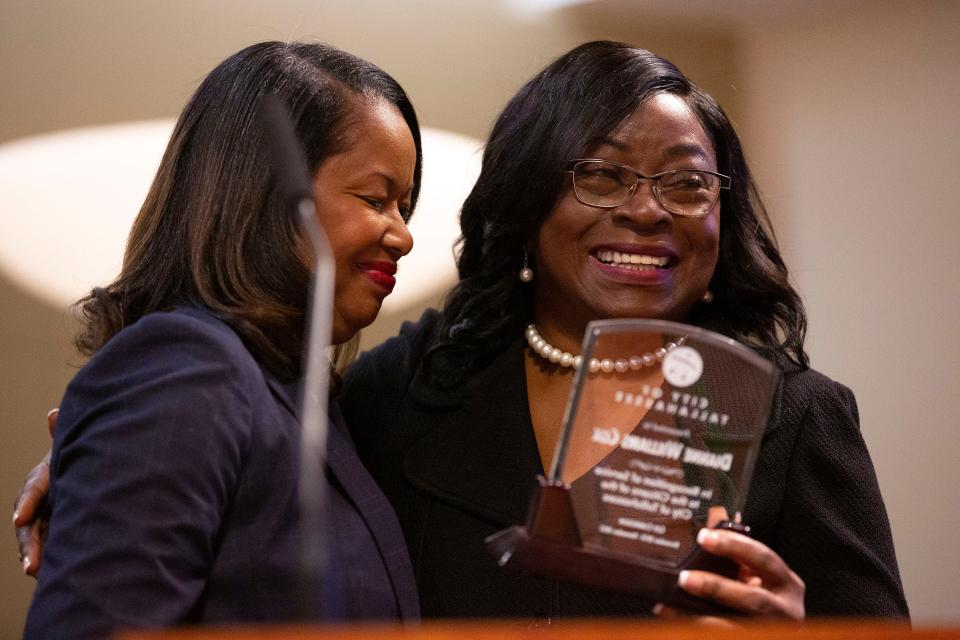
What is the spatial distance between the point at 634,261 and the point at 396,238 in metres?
0.37

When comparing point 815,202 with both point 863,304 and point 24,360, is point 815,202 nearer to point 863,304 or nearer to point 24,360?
point 863,304

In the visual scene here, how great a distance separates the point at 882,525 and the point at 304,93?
0.98 meters

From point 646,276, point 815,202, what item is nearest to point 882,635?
point 646,276

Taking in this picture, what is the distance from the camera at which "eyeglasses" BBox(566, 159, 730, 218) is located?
1.68m

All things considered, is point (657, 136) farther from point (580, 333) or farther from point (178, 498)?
point (178, 498)

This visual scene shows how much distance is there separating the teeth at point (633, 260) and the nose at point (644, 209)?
0.17 ft

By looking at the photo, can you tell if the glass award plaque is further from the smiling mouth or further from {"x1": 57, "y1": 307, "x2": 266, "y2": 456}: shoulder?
the smiling mouth

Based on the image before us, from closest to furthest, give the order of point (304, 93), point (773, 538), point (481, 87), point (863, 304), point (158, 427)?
point (158, 427), point (304, 93), point (773, 538), point (481, 87), point (863, 304)

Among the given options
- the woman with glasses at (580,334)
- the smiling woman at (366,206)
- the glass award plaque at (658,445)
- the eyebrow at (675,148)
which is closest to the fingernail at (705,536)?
the glass award plaque at (658,445)

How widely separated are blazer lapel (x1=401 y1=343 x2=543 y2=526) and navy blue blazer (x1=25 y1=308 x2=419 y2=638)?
0.34 meters

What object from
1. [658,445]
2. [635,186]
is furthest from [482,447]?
[658,445]

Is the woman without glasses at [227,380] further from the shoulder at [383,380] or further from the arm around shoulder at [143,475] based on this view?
the shoulder at [383,380]

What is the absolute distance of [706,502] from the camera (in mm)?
1202

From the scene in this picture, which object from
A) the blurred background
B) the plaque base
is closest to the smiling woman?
the plaque base
